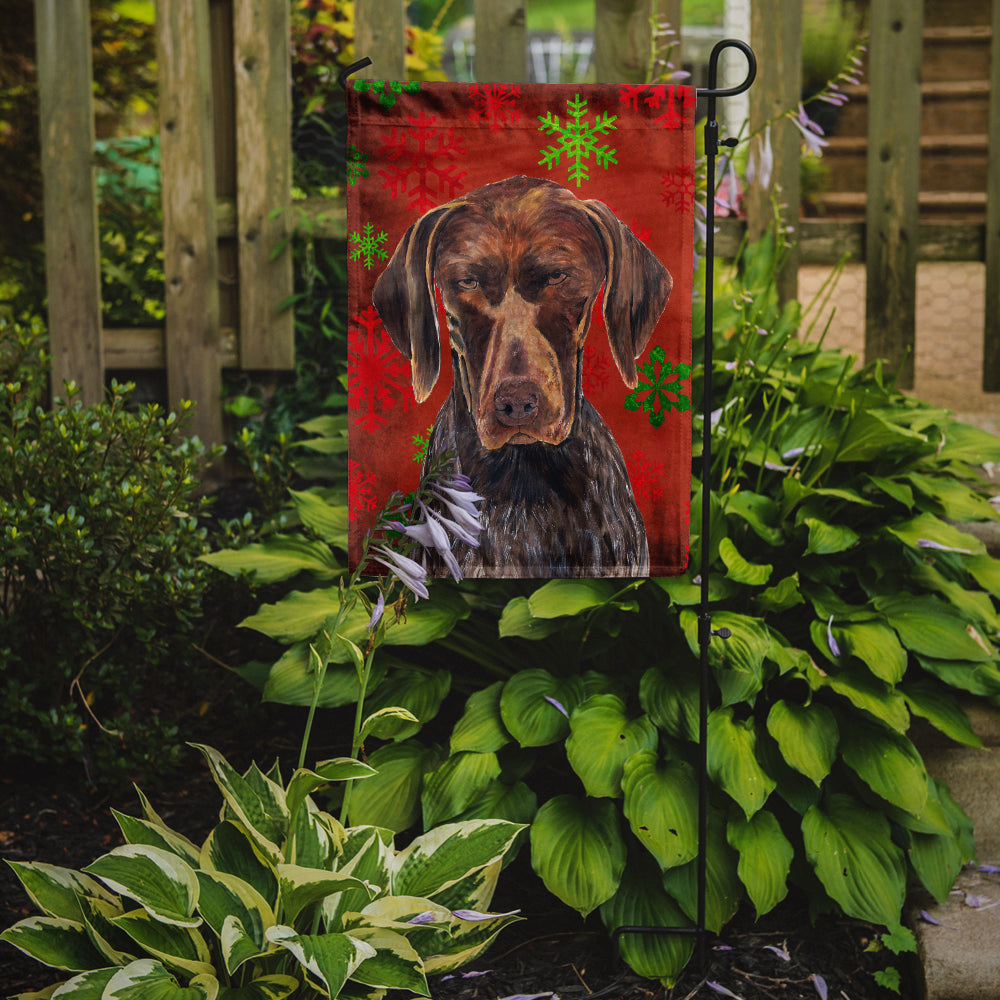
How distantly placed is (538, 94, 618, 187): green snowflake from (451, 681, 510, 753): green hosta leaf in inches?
42.8

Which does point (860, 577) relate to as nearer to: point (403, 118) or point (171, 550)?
point (403, 118)

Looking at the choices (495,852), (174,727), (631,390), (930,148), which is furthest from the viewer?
(930,148)

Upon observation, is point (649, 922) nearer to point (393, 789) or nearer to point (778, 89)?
point (393, 789)

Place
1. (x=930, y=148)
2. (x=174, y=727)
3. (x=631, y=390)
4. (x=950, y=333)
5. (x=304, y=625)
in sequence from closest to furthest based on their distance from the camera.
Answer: (x=631, y=390) < (x=304, y=625) < (x=174, y=727) < (x=950, y=333) < (x=930, y=148)

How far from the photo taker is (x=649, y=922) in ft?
6.48

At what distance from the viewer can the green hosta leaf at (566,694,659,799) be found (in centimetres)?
195

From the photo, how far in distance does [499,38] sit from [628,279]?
178 cm

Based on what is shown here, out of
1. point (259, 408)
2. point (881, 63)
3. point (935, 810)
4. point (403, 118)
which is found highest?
point (881, 63)

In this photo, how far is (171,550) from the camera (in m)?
2.39

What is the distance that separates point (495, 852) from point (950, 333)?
15.4 feet

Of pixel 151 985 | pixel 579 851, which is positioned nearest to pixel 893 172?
pixel 579 851

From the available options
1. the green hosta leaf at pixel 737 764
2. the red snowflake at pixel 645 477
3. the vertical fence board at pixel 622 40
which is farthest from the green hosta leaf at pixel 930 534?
the vertical fence board at pixel 622 40

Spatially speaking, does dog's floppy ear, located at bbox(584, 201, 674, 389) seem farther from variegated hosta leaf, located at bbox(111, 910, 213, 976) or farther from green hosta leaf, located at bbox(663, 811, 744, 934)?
variegated hosta leaf, located at bbox(111, 910, 213, 976)

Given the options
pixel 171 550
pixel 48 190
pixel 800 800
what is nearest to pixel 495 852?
pixel 800 800
